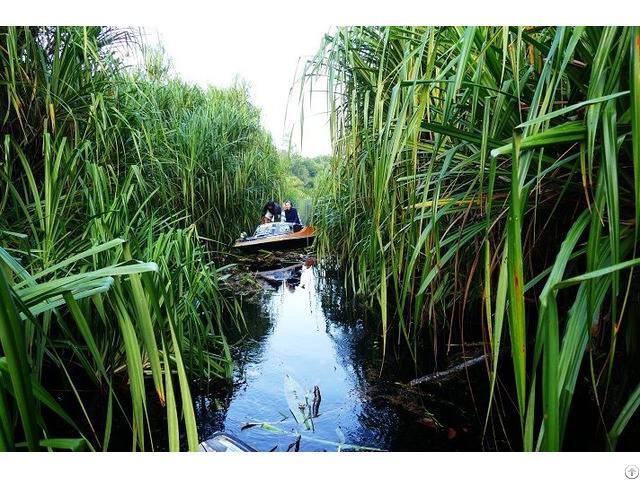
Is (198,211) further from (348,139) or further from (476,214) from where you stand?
(476,214)

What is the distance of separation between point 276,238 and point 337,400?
4076 millimetres

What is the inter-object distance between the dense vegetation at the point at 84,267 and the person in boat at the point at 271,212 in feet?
10.8

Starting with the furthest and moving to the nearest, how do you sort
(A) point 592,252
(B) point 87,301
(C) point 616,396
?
(B) point 87,301 → (C) point 616,396 → (A) point 592,252

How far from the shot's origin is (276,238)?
5668 millimetres

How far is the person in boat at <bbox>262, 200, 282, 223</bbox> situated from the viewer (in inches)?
250

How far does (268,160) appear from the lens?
6566mm

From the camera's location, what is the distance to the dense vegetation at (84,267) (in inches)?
23.4

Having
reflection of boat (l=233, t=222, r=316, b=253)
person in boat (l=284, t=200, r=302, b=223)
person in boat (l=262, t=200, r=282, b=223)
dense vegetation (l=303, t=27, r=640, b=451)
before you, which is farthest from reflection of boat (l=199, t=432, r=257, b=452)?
person in boat (l=284, t=200, r=302, b=223)

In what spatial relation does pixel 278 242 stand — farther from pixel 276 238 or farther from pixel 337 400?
pixel 337 400

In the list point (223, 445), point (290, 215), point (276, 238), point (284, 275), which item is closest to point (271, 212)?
point (290, 215)

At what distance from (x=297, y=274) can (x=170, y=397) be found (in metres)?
4.49

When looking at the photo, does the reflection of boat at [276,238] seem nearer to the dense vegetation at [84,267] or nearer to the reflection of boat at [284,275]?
the reflection of boat at [284,275]

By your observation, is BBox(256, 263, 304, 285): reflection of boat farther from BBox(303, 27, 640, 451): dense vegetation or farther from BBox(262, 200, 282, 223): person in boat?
BBox(303, 27, 640, 451): dense vegetation
